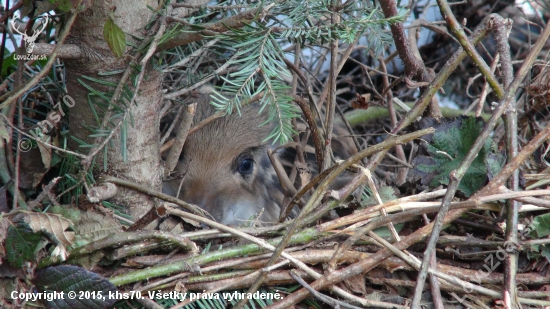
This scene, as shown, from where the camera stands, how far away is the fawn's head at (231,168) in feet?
8.50

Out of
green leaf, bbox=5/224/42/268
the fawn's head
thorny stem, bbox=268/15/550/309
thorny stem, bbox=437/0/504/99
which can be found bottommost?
the fawn's head

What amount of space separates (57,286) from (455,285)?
3.24 feet

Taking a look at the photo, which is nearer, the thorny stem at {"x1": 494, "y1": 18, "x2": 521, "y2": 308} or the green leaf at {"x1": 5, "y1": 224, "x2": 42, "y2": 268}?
the green leaf at {"x1": 5, "y1": 224, "x2": 42, "y2": 268}

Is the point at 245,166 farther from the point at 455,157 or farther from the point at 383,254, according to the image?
the point at 383,254

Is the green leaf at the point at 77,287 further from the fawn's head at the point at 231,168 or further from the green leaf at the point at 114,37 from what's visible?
the fawn's head at the point at 231,168

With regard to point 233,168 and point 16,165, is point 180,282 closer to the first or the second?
point 16,165

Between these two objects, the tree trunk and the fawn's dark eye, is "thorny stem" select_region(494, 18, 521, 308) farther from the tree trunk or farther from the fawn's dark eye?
the fawn's dark eye

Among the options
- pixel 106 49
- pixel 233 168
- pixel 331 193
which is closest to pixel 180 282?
pixel 331 193

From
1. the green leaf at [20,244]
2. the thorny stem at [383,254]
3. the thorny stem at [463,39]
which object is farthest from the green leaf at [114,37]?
the thorny stem at [463,39]

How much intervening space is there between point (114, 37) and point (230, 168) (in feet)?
4.26

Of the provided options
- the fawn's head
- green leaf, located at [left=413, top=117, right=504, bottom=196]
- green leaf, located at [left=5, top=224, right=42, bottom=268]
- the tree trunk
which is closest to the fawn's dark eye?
the fawn's head

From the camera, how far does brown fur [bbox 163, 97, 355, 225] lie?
2.59 meters

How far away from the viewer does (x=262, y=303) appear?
4.99ft

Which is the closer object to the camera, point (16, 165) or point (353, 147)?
point (16, 165)
